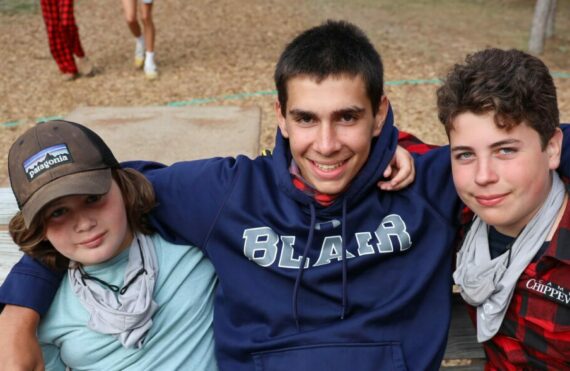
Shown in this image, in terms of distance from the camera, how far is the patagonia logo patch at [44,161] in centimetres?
190

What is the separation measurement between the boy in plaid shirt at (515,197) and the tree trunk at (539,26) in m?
6.76

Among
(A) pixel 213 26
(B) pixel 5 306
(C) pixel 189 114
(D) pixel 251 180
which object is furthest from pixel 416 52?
(B) pixel 5 306

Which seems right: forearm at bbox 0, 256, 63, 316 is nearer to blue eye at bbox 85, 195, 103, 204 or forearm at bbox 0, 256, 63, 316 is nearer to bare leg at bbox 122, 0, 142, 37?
blue eye at bbox 85, 195, 103, 204

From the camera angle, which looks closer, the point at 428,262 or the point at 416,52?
the point at 428,262

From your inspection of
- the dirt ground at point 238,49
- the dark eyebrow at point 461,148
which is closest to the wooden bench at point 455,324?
the dark eyebrow at point 461,148

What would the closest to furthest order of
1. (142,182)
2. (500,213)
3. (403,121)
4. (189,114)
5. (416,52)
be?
1. (500,213)
2. (142,182)
3. (189,114)
4. (403,121)
5. (416,52)

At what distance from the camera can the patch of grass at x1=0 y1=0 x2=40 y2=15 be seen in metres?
11.3

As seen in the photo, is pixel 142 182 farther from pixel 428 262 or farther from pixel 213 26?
pixel 213 26

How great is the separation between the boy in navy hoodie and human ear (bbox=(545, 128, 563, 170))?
0.31 meters

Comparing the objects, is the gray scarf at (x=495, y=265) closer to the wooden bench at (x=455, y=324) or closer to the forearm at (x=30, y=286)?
the wooden bench at (x=455, y=324)

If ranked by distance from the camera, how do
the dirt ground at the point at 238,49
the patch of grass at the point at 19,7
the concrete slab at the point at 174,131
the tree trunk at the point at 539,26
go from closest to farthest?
the concrete slab at the point at 174,131 < the dirt ground at the point at 238,49 < the tree trunk at the point at 539,26 < the patch of grass at the point at 19,7

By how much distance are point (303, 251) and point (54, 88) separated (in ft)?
20.9

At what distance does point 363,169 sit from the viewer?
2.15 m

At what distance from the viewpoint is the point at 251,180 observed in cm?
222
